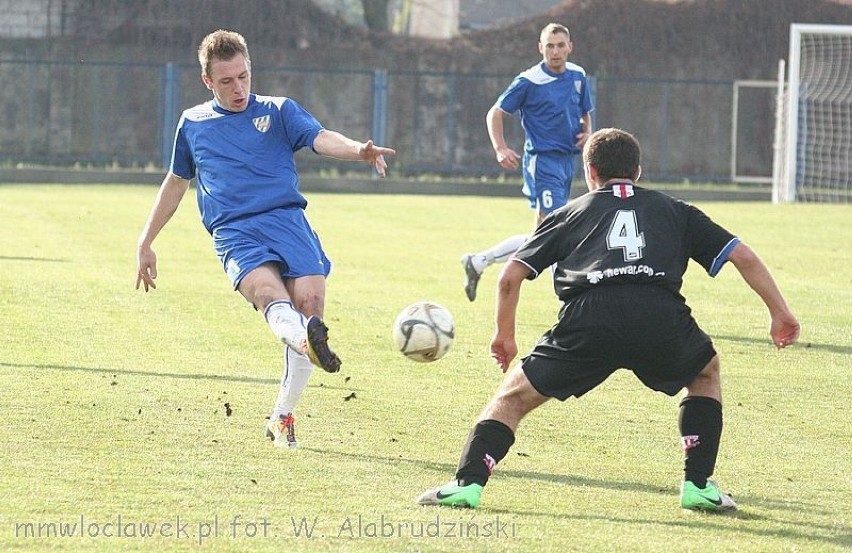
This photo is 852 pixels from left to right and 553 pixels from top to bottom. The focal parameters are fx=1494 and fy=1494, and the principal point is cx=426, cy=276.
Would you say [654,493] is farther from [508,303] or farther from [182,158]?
[182,158]

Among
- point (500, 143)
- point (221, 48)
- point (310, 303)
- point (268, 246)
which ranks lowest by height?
point (310, 303)

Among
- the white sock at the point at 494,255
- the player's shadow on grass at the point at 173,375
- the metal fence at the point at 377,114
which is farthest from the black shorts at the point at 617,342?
the metal fence at the point at 377,114

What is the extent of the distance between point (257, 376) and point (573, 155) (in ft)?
15.6

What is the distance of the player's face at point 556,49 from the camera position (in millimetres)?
12289

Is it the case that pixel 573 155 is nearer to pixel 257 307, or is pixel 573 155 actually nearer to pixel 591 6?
pixel 257 307

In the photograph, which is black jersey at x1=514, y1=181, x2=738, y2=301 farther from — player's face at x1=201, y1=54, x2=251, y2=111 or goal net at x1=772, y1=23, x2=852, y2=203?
goal net at x1=772, y1=23, x2=852, y2=203

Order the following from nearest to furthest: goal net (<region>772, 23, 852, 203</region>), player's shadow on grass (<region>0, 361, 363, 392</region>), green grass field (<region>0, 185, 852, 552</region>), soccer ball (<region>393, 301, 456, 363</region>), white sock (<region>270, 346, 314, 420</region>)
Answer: green grass field (<region>0, 185, 852, 552</region>), soccer ball (<region>393, 301, 456, 363</region>), white sock (<region>270, 346, 314, 420</region>), player's shadow on grass (<region>0, 361, 363, 392</region>), goal net (<region>772, 23, 852, 203</region>)

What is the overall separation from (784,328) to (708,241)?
1.47ft

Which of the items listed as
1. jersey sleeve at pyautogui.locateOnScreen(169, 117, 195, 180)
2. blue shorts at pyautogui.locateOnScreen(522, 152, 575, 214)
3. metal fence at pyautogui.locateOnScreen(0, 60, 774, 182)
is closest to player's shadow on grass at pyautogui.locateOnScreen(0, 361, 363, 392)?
jersey sleeve at pyautogui.locateOnScreen(169, 117, 195, 180)

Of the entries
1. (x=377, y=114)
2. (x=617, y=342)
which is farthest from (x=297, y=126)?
(x=377, y=114)

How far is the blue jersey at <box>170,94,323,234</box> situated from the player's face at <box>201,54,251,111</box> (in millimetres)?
100

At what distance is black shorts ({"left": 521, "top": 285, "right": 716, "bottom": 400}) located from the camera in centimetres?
555

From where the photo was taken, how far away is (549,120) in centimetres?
Result: 1252

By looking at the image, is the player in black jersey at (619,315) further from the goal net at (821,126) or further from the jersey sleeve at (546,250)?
the goal net at (821,126)
